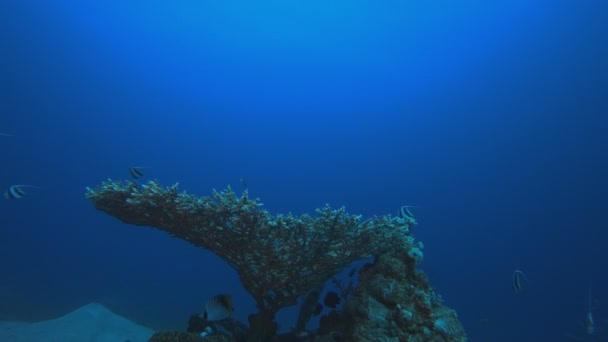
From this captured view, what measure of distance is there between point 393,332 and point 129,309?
1538 centimetres

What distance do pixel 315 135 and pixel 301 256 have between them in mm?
54642

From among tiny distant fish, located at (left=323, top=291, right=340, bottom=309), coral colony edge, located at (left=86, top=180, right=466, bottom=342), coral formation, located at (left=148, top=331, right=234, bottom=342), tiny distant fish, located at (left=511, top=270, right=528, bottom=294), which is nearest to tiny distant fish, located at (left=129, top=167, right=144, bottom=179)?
coral colony edge, located at (left=86, top=180, right=466, bottom=342)

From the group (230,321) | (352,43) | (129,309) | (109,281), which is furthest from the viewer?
(352,43)

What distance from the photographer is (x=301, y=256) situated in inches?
199

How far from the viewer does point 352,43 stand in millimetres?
46938

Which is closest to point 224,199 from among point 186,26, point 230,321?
point 230,321

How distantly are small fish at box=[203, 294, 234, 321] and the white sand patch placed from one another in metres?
5.97

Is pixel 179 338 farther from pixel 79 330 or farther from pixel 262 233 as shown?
pixel 79 330

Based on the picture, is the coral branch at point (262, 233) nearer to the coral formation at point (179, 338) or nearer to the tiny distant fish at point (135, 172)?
the coral formation at point (179, 338)

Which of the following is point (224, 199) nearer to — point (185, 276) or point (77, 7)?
A: point (185, 276)

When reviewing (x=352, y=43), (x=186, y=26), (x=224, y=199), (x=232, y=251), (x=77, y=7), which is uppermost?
(x=352, y=43)

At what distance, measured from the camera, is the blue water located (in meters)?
23.0

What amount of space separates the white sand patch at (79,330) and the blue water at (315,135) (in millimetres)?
3017

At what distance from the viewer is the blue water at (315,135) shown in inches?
906
